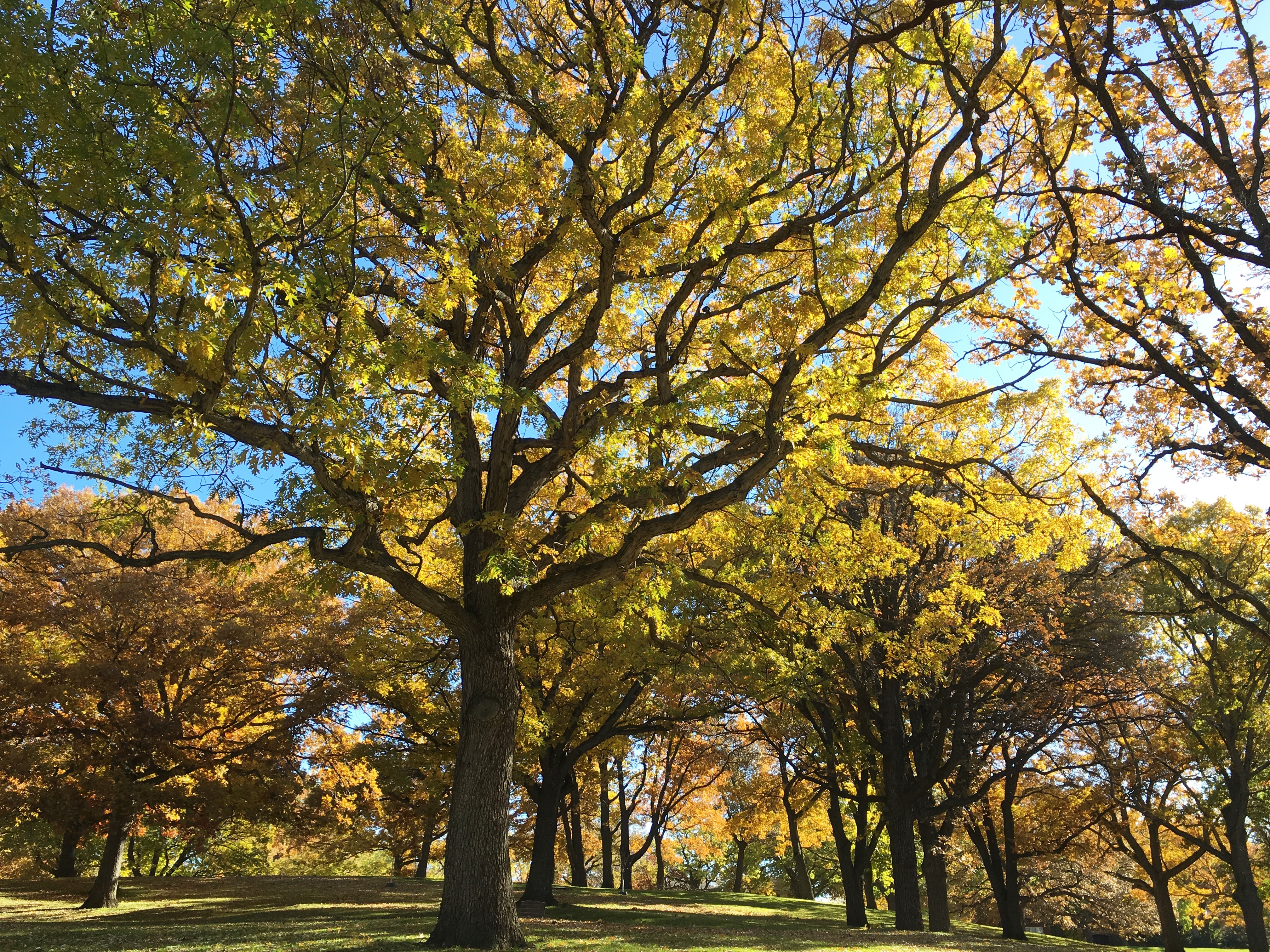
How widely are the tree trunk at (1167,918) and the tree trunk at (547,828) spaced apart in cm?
1695

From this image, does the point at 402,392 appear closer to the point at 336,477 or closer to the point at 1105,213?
the point at 336,477

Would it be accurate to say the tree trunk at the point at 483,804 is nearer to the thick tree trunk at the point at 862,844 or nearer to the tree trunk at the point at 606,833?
the thick tree trunk at the point at 862,844

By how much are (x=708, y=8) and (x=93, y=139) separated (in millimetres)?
5419

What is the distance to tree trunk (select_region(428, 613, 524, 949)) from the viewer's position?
8039 millimetres

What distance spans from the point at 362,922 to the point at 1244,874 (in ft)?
65.8

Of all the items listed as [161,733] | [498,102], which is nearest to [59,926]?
[161,733]

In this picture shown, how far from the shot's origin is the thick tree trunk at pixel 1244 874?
18078mm

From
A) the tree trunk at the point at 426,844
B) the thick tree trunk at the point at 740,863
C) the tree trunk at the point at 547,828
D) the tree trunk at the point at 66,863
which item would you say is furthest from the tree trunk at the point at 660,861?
the tree trunk at the point at 66,863

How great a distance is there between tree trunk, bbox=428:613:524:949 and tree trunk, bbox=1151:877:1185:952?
70.6 ft

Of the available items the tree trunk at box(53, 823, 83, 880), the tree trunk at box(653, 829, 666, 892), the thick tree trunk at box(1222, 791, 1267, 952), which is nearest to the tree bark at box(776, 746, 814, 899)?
the tree trunk at box(653, 829, 666, 892)

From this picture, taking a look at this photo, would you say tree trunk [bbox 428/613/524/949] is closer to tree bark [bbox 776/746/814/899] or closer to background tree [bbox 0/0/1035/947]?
background tree [bbox 0/0/1035/947]

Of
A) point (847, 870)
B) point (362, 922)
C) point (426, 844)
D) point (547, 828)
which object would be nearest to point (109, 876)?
point (362, 922)

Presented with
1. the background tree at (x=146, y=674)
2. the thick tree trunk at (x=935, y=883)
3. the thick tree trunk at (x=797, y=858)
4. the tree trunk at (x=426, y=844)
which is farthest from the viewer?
the thick tree trunk at (x=797, y=858)

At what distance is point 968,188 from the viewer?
8.88 meters
